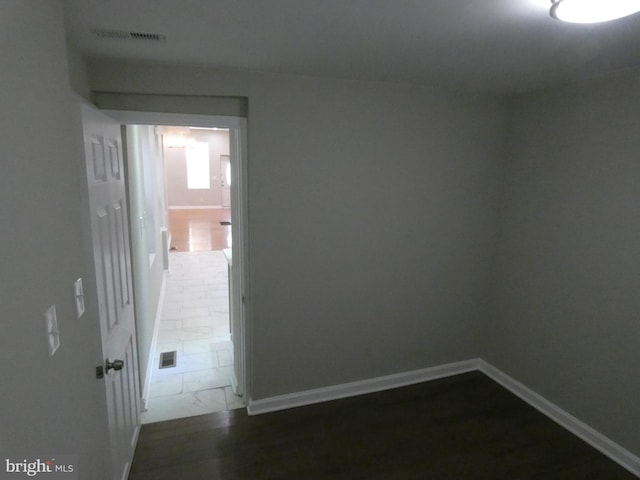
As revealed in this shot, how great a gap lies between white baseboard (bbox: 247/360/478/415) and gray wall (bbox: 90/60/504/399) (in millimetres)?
59

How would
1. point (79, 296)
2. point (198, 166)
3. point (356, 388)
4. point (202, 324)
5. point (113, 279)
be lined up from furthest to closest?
point (198, 166), point (202, 324), point (356, 388), point (113, 279), point (79, 296)

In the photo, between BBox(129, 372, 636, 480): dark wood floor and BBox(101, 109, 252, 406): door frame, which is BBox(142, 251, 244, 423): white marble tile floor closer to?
BBox(129, 372, 636, 480): dark wood floor

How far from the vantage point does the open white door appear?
64.7 inches

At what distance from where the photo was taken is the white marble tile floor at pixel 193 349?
2867 millimetres

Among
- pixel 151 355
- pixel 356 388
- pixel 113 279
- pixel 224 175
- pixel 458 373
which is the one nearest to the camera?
pixel 113 279

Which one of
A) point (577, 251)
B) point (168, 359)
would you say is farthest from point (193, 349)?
point (577, 251)

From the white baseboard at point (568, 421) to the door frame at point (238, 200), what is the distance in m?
2.04

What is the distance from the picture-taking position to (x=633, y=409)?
225 cm

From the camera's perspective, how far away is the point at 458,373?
10.8 ft

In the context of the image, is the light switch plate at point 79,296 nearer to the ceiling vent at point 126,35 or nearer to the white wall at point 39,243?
the white wall at point 39,243

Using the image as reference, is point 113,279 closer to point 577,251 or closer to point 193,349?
point 193,349

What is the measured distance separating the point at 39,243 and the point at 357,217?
1.98 metres

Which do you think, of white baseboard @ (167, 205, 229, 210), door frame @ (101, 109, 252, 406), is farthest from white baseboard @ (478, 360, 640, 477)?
white baseboard @ (167, 205, 229, 210)

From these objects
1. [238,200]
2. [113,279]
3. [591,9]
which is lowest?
[113,279]
